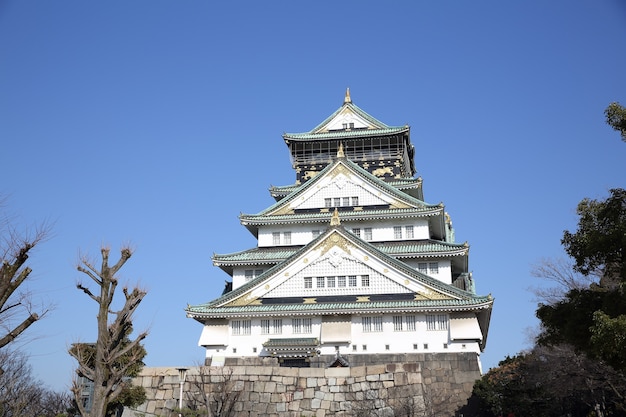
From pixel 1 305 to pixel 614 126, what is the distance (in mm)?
17140

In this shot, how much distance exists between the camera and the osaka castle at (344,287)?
33281 millimetres

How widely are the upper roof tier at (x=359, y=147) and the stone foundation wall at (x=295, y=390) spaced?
26.5 m

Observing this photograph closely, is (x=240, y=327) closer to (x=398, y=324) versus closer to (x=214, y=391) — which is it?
(x=398, y=324)

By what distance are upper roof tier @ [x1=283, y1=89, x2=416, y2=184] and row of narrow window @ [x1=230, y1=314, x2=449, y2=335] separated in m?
16.8

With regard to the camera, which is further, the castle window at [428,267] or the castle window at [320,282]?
the castle window at [428,267]

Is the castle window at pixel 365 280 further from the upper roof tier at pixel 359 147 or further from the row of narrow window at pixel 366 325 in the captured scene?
the upper roof tier at pixel 359 147

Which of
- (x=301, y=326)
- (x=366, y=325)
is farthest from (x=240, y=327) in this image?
(x=366, y=325)

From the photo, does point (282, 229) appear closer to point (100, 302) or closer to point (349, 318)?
point (349, 318)

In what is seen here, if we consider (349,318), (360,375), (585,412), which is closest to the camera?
(360,375)

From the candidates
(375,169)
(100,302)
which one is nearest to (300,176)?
(375,169)

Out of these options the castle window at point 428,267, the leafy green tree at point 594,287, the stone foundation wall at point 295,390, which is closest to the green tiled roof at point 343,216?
the castle window at point 428,267

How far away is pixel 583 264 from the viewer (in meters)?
16.3

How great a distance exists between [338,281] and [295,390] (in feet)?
40.8

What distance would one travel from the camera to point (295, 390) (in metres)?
24.0
